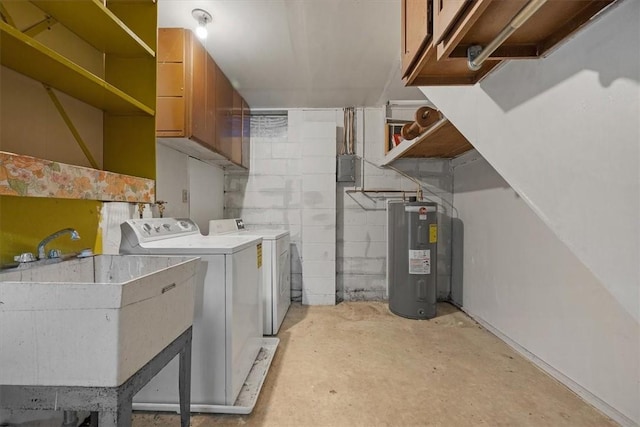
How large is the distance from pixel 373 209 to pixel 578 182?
2.68 metres

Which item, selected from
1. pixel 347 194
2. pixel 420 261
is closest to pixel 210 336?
pixel 420 261

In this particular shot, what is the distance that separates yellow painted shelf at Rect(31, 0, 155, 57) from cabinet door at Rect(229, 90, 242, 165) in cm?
139

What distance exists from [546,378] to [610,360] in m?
0.46

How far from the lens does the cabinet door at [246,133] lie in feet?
10.6

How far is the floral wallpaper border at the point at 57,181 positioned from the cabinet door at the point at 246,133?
6.46 ft

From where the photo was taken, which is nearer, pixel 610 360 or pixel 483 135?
pixel 483 135

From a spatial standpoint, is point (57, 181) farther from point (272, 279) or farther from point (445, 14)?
point (272, 279)

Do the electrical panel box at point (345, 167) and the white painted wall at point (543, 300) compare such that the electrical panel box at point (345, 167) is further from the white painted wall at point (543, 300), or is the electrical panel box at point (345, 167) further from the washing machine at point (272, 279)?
the white painted wall at point (543, 300)

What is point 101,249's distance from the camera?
153cm

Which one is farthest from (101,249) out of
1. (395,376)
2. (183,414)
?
(395,376)

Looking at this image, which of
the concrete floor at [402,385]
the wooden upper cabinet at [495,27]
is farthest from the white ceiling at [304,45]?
the concrete floor at [402,385]

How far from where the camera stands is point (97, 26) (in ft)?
4.11

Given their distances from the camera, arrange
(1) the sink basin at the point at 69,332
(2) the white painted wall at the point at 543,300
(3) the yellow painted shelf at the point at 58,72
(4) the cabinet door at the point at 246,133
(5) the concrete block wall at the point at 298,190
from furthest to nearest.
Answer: (5) the concrete block wall at the point at 298,190, (4) the cabinet door at the point at 246,133, (2) the white painted wall at the point at 543,300, (3) the yellow painted shelf at the point at 58,72, (1) the sink basin at the point at 69,332

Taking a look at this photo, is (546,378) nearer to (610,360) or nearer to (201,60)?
(610,360)
